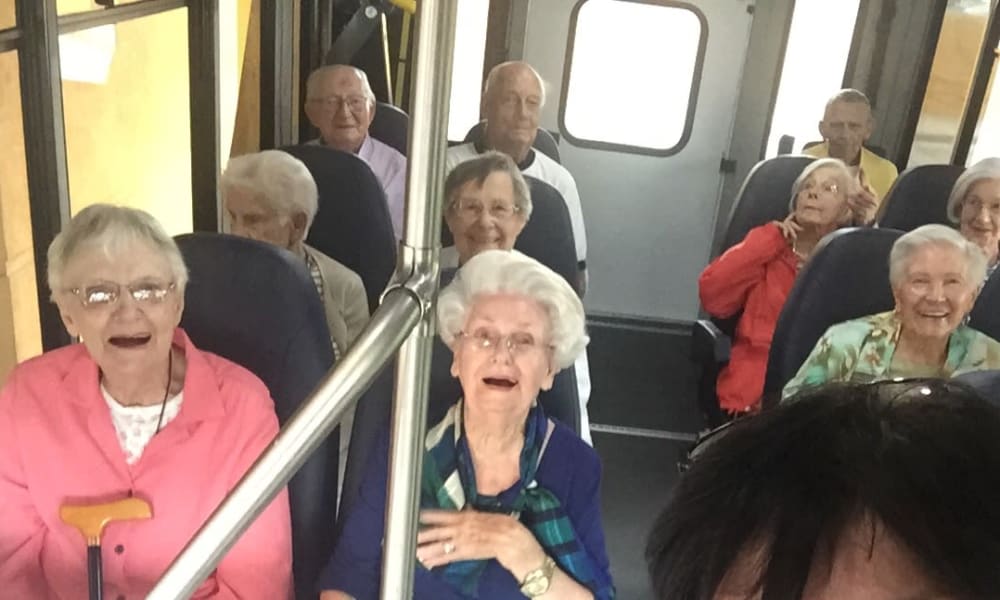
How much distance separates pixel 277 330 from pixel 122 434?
277 millimetres

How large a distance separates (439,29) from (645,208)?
356 centimetres

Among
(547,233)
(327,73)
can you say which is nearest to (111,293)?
(547,233)

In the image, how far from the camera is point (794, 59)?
3686mm

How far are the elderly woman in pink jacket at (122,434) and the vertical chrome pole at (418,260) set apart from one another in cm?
84

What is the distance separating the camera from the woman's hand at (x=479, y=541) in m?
1.33

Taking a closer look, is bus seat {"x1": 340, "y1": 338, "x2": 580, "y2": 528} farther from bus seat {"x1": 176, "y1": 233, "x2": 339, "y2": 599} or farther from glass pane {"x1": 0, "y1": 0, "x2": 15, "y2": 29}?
glass pane {"x1": 0, "y1": 0, "x2": 15, "y2": 29}

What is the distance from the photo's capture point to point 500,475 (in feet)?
4.68

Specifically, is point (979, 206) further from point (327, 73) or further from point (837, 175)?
point (327, 73)

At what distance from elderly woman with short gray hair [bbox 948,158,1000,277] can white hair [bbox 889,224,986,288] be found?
1.74 feet

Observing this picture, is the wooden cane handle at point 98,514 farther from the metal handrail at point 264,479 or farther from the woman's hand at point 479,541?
the metal handrail at point 264,479

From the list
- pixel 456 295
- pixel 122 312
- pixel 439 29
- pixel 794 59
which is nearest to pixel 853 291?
pixel 456 295

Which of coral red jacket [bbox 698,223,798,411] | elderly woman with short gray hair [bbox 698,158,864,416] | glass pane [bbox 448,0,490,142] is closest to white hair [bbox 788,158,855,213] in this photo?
elderly woman with short gray hair [bbox 698,158,864,416]

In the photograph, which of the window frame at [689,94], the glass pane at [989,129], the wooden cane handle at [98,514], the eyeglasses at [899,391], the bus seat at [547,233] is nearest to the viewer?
the eyeglasses at [899,391]

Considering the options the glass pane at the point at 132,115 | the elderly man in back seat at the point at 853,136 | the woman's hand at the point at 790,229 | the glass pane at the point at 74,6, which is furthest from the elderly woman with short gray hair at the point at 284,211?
the elderly man in back seat at the point at 853,136
